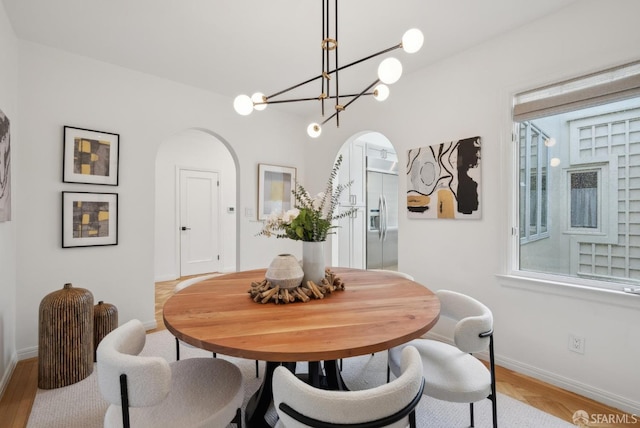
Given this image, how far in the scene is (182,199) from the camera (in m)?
5.45

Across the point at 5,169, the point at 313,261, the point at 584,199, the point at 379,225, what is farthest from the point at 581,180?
the point at 5,169

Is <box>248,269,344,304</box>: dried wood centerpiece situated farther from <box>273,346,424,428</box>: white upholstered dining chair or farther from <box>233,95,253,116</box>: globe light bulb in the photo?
<box>233,95,253,116</box>: globe light bulb

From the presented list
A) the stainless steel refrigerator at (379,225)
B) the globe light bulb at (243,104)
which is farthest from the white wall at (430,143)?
the globe light bulb at (243,104)

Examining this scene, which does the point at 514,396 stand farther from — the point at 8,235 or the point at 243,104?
the point at 8,235

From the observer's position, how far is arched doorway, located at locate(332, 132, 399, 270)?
4.34 m

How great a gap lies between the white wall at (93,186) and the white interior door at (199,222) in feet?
7.65

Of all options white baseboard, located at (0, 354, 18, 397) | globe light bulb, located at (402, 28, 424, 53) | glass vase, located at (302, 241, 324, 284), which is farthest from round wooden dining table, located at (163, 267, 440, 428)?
white baseboard, located at (0, 354, 18, 397)

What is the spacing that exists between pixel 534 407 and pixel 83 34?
4.07 meters

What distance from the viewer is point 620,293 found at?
183cm

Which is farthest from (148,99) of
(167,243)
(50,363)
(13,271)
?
(167,243)

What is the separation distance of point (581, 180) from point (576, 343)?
1078 millimetres

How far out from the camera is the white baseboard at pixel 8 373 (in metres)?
2.01

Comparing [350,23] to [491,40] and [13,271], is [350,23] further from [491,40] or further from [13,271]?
[13,271]

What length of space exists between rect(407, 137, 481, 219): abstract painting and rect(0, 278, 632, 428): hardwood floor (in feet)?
4.00
